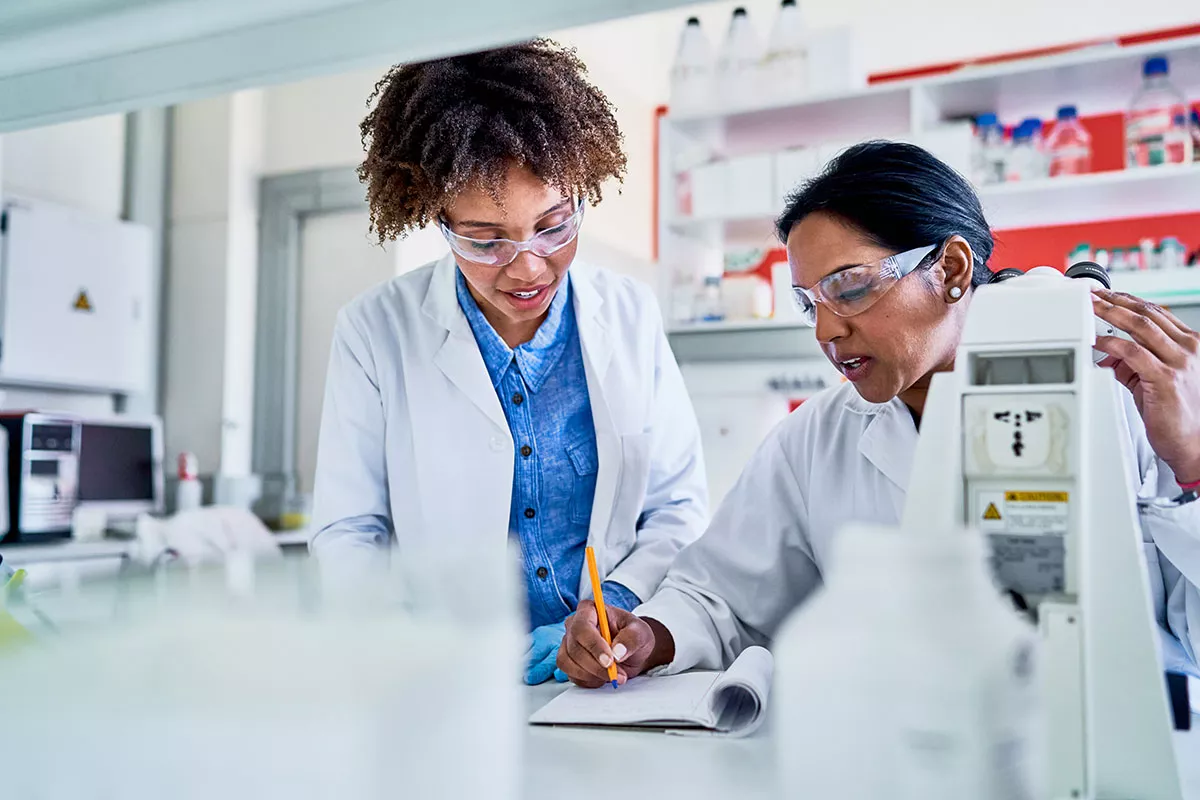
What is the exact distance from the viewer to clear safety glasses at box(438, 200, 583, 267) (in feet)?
4.57

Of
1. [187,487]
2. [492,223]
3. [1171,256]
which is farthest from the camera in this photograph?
[187,487]

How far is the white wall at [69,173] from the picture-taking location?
3754 millimetres

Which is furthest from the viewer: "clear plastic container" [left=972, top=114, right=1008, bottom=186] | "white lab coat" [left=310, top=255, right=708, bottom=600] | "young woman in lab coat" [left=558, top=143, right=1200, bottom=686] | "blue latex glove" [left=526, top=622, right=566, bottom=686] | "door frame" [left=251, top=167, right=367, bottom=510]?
"door frame" [left=251, top=167, right=367, bottom=510]

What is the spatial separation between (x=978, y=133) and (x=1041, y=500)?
3.09 m

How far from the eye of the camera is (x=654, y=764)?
2.50 ft

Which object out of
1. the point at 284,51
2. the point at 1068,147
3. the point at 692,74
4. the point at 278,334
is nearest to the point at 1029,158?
the point at 1068,147

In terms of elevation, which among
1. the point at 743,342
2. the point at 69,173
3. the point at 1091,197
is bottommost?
the point at 743,342

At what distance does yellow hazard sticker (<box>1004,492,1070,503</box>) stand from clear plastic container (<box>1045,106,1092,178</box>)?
2.96 m

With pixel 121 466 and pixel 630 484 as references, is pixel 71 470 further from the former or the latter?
pixel 630 484

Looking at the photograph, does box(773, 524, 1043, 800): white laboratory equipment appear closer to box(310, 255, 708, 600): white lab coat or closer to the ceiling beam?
the ceiling beam

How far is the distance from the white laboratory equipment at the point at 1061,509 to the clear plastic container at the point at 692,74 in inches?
128

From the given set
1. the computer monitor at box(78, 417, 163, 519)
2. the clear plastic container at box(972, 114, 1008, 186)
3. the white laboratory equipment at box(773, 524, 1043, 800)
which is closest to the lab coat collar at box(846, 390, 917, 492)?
the white laboratory equipment at box(773, 524, 1043, 800)

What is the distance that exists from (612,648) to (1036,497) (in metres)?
0.64

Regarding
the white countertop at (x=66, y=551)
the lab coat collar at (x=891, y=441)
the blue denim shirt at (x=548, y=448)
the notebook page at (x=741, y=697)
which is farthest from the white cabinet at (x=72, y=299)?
the notebook page at (x=741, y=697)
